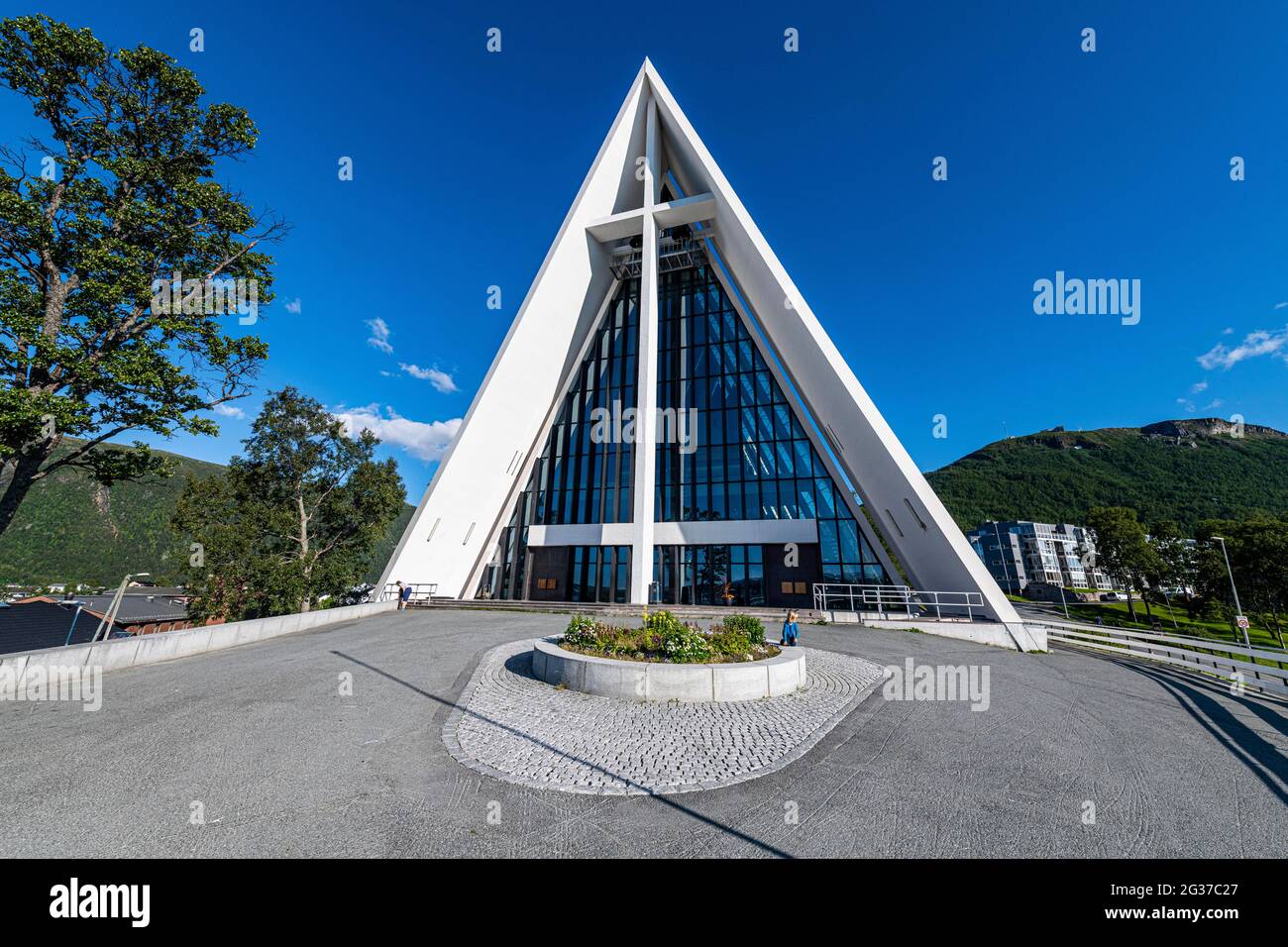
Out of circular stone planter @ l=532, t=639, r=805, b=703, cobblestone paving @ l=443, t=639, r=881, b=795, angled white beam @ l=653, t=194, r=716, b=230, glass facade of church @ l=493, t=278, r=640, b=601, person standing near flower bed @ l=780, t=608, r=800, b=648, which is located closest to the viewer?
cobblestone paving @ l=443, t=639, r=881, b=795

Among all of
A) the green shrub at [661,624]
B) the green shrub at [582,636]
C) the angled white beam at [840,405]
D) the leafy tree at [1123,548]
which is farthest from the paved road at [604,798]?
the leafy tree at [1123,548]

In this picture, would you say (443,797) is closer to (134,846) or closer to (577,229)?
(134,846)

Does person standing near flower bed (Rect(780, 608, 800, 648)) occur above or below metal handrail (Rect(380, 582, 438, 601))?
above

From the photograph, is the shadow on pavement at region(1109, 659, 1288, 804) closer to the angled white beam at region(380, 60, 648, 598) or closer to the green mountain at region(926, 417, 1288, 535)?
the angled white beam at region(380, 60, 648, 598)

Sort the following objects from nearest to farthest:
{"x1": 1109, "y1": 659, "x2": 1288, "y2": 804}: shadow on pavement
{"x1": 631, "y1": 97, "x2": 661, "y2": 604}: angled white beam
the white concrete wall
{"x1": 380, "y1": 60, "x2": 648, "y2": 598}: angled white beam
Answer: {"x1": 1109, "y1": 659, "x2": 1288, "y2": 804}: shadow on pavement
the white concrete wall
{"x1": 631, "y1": 97, "x2": 661, "y2": 604}: angled white beam
{"x1": 380, "y1": 60, "x2": 648, "y2": 598}: angled white beam

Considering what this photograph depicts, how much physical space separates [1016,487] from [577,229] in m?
130

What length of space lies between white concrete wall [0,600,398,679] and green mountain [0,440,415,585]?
79.3m

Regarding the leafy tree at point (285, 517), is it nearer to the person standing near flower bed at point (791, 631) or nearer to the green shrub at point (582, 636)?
the green shrub at point (582, 636)

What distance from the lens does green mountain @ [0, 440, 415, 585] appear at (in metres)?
89.3

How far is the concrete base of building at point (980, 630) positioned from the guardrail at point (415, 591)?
16.7m

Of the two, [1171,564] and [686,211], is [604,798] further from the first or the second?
[1171,564]

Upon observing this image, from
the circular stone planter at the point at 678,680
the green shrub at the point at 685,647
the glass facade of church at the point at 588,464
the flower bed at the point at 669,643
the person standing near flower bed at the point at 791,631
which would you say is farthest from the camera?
the glass facade of church at the point at 588,464

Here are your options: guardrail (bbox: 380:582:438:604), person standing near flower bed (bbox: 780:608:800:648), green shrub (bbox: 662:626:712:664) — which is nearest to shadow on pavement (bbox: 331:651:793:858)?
green shrub (bbox: 662:626:712:664)

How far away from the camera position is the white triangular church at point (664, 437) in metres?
20.1
